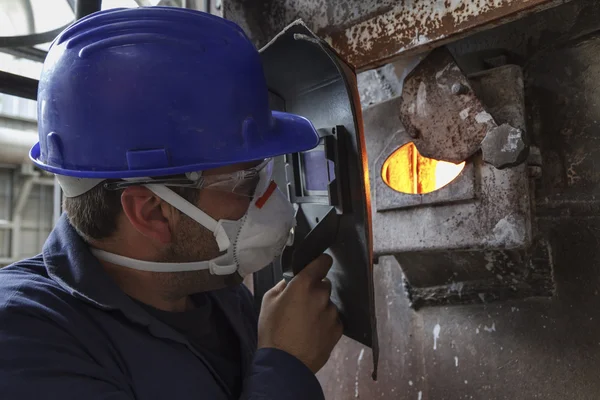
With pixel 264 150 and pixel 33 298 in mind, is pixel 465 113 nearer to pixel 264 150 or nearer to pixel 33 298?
pixel 264 150

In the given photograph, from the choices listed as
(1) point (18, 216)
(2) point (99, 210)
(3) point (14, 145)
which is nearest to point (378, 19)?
(2) point (99, 210)

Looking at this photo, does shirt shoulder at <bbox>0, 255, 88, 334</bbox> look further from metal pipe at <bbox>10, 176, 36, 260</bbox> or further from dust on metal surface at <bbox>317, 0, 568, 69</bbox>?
metal pipe at <bbox>10, 176, 36, 260</bbox>

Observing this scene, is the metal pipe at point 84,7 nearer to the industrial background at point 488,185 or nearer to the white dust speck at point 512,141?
the industrial background at point 488,185

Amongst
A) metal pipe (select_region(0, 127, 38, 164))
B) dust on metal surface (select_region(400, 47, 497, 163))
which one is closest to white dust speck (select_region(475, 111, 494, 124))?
dust on metal surface (select_region(400, 47, 497, 163))

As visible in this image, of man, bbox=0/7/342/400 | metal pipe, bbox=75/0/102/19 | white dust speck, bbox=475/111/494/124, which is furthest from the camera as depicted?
metal pipe, bbox=75/0/102/19

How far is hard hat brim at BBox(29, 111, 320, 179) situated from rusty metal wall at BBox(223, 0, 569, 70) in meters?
0.27

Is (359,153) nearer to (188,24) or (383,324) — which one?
(188,24)

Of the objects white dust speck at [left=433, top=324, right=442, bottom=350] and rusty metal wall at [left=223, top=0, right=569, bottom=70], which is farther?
white dust speck at [left=433, top=324, right=442, bottom=350]

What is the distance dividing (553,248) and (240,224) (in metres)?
0.74

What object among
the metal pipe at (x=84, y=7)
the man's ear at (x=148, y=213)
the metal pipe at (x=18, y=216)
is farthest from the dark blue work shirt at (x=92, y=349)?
the metal pipe at (x=18, y=216)

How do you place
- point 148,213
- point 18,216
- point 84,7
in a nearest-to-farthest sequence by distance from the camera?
point 148,213, point 84,7, point 18,216

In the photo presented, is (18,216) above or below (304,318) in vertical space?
above

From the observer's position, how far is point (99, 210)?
3.47ft

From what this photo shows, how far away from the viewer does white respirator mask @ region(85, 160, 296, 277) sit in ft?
3.45
